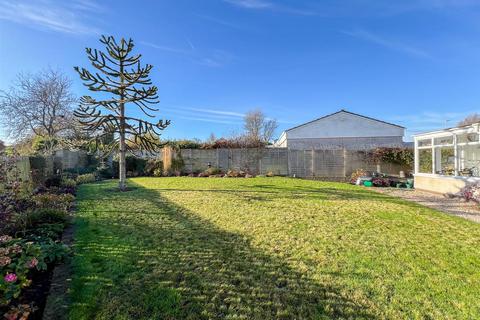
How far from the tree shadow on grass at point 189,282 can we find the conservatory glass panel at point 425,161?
13.5 m

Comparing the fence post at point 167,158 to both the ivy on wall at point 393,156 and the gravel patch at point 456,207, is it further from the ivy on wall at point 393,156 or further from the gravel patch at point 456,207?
the gravel patch at point 456,207

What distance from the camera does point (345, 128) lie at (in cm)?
2509

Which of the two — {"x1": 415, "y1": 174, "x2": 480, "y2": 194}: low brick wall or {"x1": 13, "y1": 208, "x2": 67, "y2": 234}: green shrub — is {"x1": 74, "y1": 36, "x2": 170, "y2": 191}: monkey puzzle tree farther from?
{"x1": 415, "y1": 174, "x2": 480, "y2": 194}: low brick wall

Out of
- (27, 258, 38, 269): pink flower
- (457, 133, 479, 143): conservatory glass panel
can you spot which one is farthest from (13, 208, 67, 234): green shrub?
(457, 133, 479, 143): conservatory glass panel

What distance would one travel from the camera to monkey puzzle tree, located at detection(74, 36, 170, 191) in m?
10.8

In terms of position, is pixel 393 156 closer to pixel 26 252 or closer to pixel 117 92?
pixel 117 92

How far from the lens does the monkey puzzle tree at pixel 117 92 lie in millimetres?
10781

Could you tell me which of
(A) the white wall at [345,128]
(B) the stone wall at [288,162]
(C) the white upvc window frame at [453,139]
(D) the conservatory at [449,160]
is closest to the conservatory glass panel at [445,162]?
(D) the conservatory at [449,160]

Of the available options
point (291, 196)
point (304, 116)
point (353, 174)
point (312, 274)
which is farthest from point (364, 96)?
point (312, 274)

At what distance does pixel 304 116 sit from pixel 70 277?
27.9m

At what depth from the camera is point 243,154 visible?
1892 centimetres

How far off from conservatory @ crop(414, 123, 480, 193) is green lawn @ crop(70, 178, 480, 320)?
16.5ft

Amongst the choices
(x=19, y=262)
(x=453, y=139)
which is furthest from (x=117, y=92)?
(x=453, y=139)

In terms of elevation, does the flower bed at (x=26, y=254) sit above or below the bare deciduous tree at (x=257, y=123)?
below
